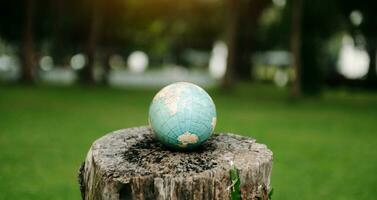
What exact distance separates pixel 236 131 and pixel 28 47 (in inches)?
767

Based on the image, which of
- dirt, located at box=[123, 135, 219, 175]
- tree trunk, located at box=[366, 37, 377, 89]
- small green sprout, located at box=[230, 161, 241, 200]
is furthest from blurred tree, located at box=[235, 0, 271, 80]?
small green sprout, located at box=[230, 161, 241, 200]

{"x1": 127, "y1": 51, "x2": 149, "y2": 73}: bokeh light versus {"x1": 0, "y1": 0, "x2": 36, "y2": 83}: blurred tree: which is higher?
{"x1": 0, "y1": 0, "x2": 36, "y2": 83}: blurred tree

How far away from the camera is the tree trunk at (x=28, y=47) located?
28242 millimetres

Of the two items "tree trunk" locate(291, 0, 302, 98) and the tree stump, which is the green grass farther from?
the tree stump

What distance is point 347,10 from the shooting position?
23.7 m

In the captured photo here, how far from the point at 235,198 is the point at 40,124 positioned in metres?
11.1

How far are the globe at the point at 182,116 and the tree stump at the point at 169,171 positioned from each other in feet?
0.76

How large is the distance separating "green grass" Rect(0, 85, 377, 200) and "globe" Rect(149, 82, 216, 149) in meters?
3.46

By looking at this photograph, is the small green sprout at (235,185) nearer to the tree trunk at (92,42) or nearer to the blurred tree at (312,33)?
the blurred tree at (312,33)

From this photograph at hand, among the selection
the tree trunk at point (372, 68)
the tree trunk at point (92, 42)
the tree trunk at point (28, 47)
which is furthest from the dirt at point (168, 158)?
the tree trunk at point (372, 68)

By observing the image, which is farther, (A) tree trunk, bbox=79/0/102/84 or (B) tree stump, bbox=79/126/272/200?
(A) tree trunk, bbox=79/0/102/84

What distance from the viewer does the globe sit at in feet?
16.5

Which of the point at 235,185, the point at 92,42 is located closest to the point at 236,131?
the point at 235,185

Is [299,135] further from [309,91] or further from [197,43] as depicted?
[197,43]
